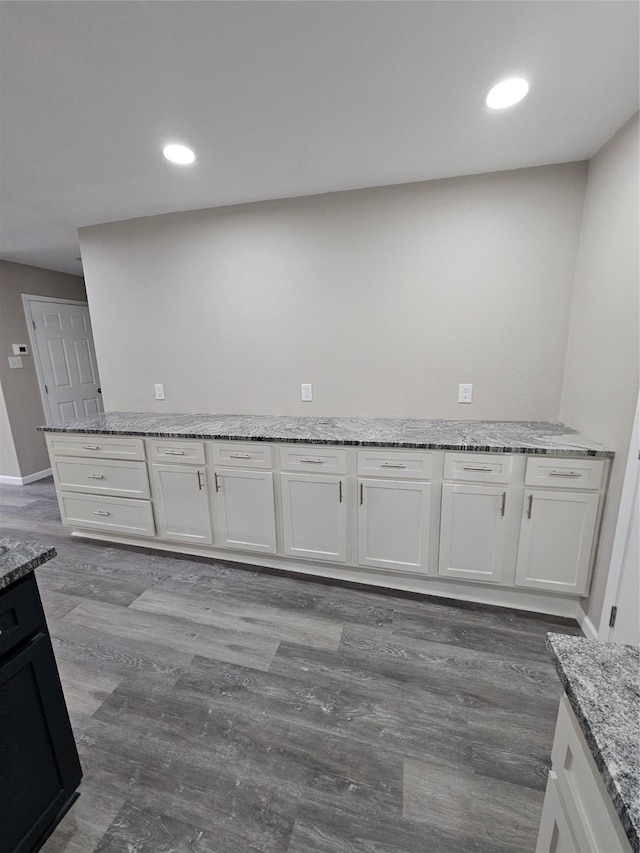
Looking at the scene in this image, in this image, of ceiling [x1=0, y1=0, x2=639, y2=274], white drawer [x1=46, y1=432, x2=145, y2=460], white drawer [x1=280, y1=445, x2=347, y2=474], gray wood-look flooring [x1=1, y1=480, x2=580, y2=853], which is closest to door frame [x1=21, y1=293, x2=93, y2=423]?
white drawer [x1=46, y1=432, x2=145, y2=460]

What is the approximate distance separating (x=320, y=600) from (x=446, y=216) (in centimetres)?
246

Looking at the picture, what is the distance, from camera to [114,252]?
3004mm

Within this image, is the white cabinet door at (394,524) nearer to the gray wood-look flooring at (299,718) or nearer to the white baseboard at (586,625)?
the gray wood-look flooring at (299,718)

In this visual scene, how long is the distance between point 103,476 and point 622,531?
310 cm

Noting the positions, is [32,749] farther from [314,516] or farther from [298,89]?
[298,89]

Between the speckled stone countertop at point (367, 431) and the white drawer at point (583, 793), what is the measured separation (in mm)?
1374

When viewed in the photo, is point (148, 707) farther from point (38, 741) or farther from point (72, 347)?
point (72, 347)

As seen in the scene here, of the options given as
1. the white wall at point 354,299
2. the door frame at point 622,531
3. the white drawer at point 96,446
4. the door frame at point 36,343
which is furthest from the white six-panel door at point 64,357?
the door frame at point 622,531

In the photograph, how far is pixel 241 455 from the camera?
2.35m

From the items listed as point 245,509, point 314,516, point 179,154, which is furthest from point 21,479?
point 179,154

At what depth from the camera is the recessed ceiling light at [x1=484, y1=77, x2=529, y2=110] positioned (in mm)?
1483

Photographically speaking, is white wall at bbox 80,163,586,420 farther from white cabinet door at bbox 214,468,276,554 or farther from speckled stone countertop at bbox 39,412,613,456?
white cabinet door at bbox 214,468,276,554

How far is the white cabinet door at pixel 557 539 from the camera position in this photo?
187 centimetres

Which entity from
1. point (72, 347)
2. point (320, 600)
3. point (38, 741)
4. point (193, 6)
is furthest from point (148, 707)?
point (72, 347)
